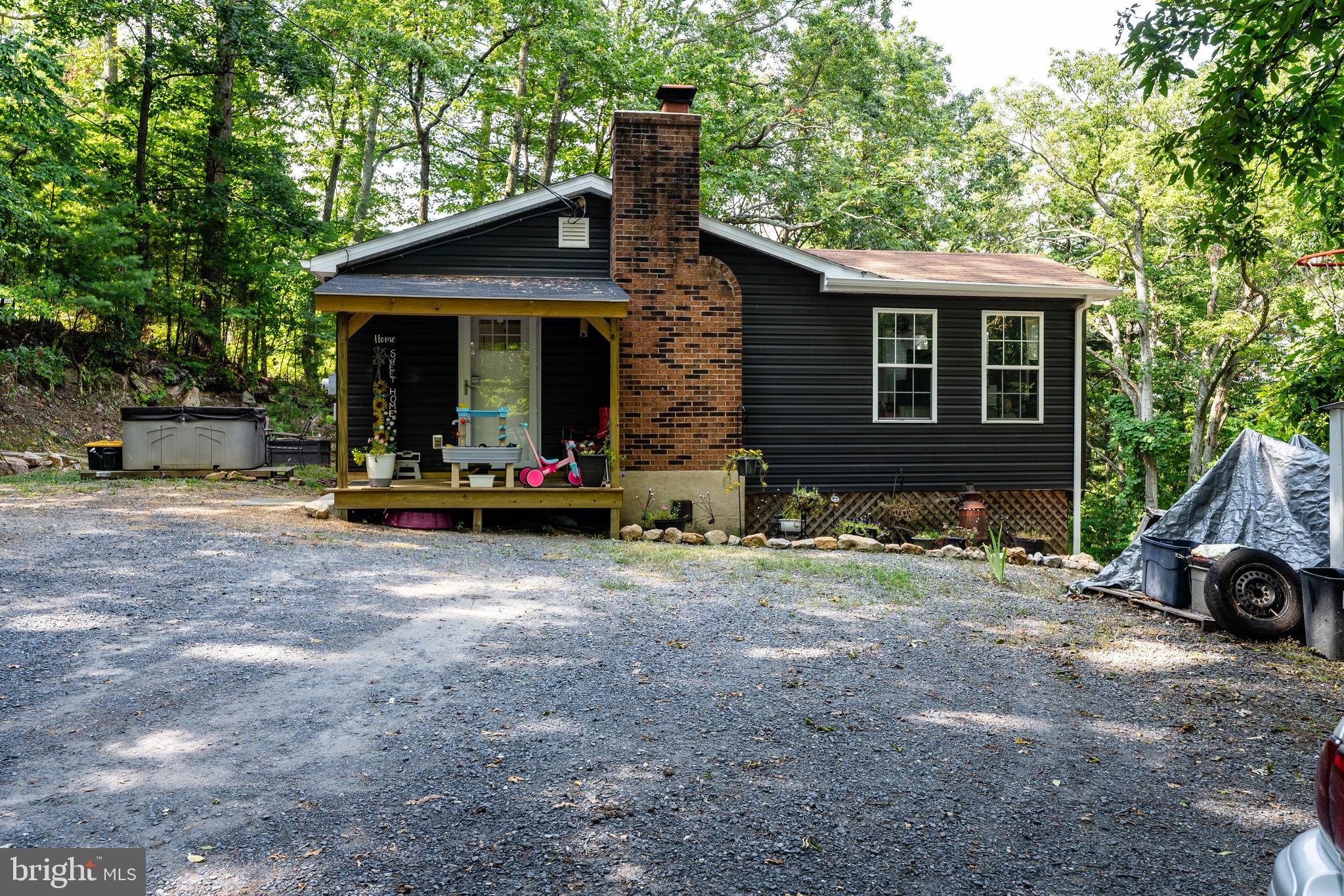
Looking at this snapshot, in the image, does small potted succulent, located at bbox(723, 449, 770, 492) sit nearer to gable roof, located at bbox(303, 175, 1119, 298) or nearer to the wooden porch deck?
the wooden porch deck

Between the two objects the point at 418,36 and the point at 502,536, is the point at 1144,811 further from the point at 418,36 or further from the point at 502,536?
the point at 418,36

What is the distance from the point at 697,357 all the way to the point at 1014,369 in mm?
4726

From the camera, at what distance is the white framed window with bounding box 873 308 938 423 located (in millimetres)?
12234

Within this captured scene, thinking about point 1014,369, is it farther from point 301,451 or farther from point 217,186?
point 217,186

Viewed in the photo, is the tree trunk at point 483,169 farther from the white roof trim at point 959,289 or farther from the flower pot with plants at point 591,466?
the flower pot with plants at point 591,466

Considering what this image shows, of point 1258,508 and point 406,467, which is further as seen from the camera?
point 406,467

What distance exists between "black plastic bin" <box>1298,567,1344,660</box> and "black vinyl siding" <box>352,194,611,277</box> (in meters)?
8.32

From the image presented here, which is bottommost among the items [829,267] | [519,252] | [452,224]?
[829,267]

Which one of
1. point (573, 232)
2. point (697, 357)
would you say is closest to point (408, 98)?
point (573, 232)

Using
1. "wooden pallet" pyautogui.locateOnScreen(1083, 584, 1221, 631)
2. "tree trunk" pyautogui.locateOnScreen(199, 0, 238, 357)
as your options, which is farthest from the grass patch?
"tree trunk" pyautogui.locateOnScreen(199, 0, 238, 357)

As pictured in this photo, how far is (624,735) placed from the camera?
396cm

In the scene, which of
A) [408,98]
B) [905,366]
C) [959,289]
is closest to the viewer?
[408,98]

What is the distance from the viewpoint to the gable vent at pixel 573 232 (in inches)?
460

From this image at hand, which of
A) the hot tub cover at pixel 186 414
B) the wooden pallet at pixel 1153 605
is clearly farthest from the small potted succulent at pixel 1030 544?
the hot tub cover at pixel 186 414
